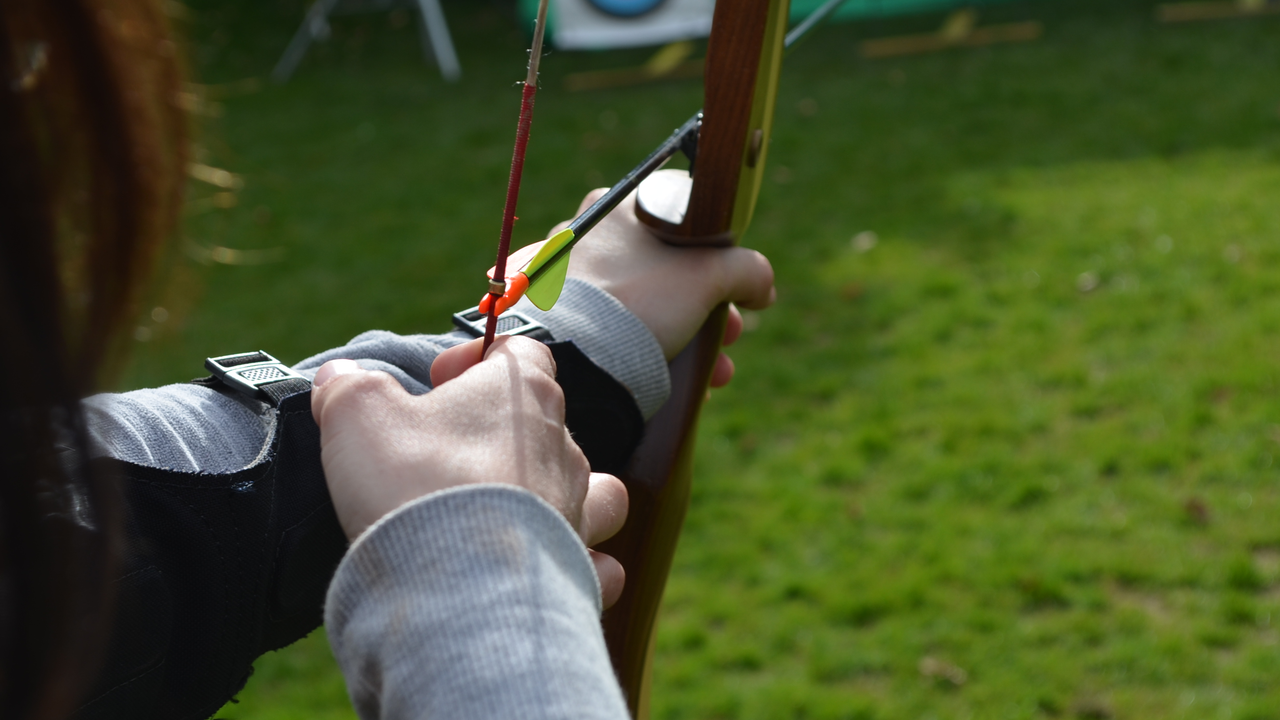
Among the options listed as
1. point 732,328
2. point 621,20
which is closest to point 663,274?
point 732,328

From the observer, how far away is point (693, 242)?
968mm

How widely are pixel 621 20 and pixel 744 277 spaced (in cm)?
438

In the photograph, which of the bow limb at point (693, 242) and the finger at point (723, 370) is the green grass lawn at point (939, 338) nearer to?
the bow limb at point (693, 242)

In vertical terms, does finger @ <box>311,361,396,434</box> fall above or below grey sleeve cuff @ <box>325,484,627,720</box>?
above

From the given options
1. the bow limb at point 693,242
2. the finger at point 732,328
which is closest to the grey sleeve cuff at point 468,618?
the bow limb at point 693,242

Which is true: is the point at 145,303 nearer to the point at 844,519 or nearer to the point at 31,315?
the point at 31,315

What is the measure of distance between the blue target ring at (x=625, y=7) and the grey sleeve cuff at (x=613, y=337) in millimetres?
4442

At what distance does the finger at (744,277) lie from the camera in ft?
3.19

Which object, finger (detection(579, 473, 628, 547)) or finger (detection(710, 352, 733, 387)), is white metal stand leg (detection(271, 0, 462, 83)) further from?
finger (detection(579, 473, 628, 547))

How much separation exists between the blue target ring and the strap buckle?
15.1 feet

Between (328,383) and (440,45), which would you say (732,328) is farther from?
(440,45)

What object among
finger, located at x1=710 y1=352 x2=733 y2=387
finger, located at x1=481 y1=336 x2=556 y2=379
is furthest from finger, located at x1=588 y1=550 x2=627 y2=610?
finger, located at x1=710 y1=352 x2=733 y2=387

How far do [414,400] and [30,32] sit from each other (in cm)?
24

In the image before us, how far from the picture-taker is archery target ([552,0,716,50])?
508cm
